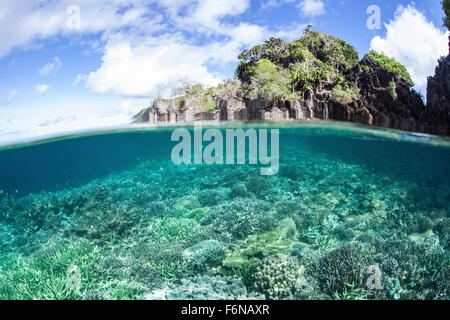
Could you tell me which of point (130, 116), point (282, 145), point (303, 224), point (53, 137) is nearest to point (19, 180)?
point (53, 137)

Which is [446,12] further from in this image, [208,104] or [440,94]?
[208,104]

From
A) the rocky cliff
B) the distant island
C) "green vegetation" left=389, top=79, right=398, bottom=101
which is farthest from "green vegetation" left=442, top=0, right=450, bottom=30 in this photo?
"green vegetation" left=389, top=79, right=398, bottom=101

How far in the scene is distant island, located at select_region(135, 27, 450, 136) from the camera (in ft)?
27.7

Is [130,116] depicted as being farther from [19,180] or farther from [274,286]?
[19,180]

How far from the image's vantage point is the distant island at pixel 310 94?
8.44 m

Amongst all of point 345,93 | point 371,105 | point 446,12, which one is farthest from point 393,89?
point 446,12

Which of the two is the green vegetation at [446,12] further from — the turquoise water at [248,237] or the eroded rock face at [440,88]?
the turquoise water at [248,237]

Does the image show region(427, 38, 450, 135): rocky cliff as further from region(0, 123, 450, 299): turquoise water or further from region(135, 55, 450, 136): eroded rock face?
region(0, 123, 450, 299): turquoise water

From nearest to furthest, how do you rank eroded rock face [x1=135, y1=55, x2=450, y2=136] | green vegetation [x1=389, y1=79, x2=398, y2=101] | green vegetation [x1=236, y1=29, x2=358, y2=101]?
eroded rock face [x1=135, y1=55, x2=450, y2=136]
green vegetation [x1=389, y1=79, x2=398, y2=101]
green vegetation [x1=236, y1=29, x2=358, y2=101]

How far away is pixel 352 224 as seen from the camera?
898 centimetres

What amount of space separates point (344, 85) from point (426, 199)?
6.43 m

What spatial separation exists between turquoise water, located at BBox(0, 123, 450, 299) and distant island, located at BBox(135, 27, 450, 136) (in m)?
1.33

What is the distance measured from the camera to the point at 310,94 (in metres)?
9.05
